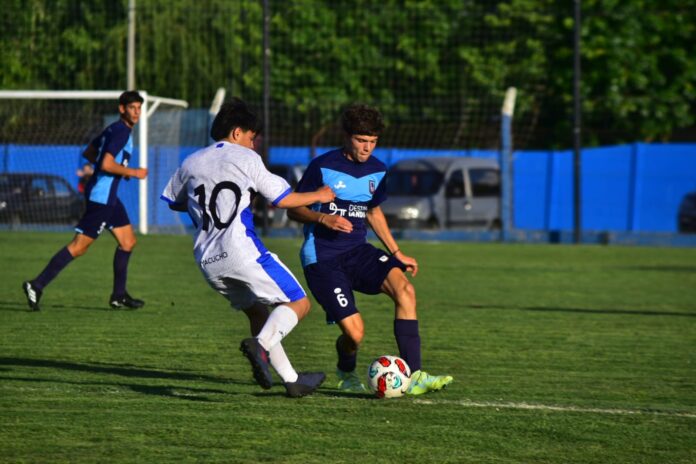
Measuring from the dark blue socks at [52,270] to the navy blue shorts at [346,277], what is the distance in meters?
4.80

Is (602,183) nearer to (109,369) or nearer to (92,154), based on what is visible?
(92,154)

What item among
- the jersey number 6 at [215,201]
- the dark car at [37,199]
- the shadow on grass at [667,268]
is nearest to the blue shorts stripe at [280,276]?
the jersey number 6 at [215,201]

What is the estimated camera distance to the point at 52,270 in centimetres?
1146

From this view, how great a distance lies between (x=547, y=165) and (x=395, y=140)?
12.2ft

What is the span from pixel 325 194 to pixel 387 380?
3.54 feet

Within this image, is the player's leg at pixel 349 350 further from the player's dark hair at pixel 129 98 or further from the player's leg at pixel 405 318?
the player's dark hair at pixel 129 98

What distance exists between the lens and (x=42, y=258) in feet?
59.6

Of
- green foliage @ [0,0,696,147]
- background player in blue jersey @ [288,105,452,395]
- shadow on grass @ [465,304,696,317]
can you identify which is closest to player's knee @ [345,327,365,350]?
background player in blue jersey @ [288,105,452,395]

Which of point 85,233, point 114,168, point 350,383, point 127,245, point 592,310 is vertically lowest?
point 592,310

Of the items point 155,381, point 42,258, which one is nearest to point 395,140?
point 42,258

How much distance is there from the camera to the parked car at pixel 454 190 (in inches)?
1051

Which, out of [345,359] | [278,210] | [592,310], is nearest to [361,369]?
[345,359]

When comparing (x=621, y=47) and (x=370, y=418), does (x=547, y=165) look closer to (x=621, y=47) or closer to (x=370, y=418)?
(x=621, y=47)

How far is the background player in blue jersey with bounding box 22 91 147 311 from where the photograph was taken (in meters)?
11.6
